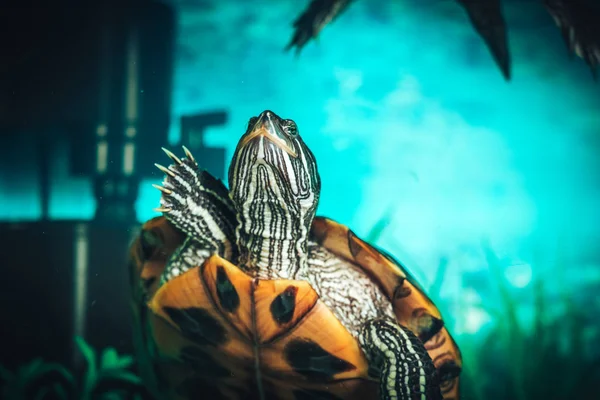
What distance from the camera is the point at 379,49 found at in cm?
306

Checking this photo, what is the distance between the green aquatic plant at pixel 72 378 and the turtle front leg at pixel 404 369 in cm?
198

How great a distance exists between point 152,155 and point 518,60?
3.23 m

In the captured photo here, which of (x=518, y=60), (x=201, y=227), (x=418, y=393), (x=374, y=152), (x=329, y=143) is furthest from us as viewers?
(x=518, y=60)

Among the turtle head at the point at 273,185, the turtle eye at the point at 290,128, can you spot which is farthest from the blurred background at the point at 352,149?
the turtle eye at the point at 290,128

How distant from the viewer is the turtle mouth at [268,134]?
4.05ft

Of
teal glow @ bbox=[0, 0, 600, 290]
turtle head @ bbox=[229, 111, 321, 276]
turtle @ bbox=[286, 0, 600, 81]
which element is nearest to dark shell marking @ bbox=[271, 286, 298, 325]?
turtle head @ bbox=[229, 111, 321, 276]

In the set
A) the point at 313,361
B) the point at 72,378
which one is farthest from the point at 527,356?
the point at 72,378

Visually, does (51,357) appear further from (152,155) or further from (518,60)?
(518,60)

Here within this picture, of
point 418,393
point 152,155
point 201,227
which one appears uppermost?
point 152,155

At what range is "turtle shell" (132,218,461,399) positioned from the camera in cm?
131

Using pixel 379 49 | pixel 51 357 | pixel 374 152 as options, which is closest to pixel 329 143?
pixel 374 152

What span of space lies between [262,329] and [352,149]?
185 centimetres

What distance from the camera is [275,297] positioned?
1287mm

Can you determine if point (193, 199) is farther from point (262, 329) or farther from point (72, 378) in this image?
point (72, 378)
